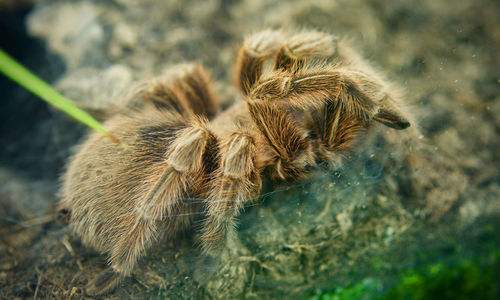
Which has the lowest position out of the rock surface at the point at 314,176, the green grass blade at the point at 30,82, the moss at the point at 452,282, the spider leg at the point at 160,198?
the moss at the point at 452,282

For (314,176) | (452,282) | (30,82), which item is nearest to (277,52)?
(314,176)

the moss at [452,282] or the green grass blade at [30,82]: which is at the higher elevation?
the green grass blade at [30,82]

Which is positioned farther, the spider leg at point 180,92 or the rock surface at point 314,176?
the spider leg at point 180,92

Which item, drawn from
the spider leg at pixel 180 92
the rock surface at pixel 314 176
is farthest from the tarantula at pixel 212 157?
the spider leg at pixel 180 92

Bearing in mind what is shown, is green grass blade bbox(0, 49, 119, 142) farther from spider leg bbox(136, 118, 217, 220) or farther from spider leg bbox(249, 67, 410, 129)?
spider leg bbox(249, 67, 410, 129)

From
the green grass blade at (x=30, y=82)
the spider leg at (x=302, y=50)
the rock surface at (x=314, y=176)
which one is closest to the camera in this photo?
the green grass blade at (x=30, y=82)

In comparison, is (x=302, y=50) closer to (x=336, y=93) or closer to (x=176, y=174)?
(x=336, y=93)

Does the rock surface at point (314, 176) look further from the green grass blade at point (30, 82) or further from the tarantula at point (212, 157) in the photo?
the green grass blade at point (30, 82)
